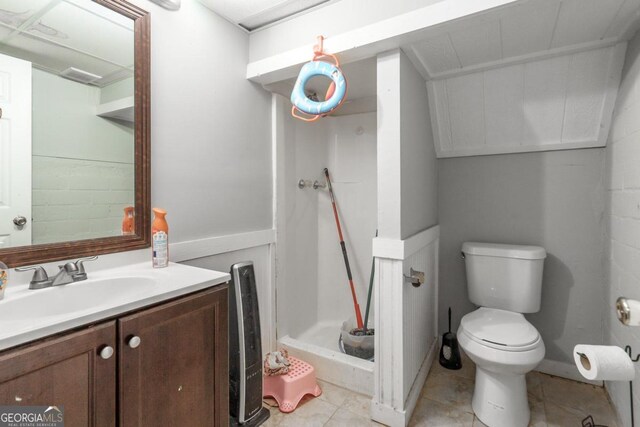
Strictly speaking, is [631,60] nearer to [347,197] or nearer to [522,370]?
[522,370]

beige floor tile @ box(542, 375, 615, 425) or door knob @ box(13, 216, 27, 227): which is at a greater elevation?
door knob @ box(13, 216, 27, 227)

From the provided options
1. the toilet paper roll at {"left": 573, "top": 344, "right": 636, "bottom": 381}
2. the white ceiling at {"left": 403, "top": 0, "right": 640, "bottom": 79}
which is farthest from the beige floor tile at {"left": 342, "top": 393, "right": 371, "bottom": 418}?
the white ceiling at {"left": 403, "top": 0, "right": 640, "bottom": 79}

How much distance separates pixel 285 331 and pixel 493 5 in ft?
6.80

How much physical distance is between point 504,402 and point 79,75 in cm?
235

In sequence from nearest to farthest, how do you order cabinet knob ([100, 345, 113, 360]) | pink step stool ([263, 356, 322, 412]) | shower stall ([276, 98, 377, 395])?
cabinet knob ([100, 345, 113, 360])
pink step stool ([263, 356, 322, 412])
shower stall ([276, 98, 377, 395])

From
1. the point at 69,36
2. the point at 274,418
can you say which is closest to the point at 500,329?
the point at 274,418

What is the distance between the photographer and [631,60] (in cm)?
140

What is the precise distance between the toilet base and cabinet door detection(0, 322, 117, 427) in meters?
1.60

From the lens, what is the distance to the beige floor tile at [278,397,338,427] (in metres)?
1.52

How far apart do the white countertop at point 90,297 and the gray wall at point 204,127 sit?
327mm

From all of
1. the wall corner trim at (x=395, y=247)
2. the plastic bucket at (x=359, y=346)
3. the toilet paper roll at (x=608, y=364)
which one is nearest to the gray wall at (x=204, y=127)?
the wall corner trim at (x=395, y=247)

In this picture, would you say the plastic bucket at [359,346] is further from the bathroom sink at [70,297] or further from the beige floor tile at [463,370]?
the bathroom sink at [70,297]

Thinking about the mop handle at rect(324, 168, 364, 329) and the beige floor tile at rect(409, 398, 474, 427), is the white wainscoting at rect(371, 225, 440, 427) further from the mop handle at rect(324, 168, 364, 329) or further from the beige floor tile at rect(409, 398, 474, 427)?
the mop handle at rect(324, 168, 364, 329)

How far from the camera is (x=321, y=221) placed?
2594 mm
